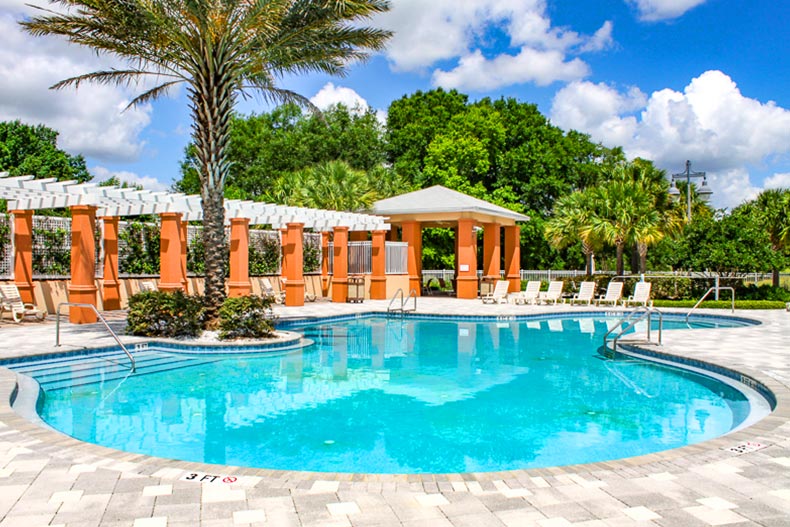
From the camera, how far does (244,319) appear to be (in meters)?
13.7

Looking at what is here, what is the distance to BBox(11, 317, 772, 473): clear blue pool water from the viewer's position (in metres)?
6.88

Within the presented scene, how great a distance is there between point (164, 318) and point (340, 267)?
451 inches

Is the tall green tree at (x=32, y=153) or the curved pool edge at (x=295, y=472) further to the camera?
the tall green tree at (x=32, y=153)

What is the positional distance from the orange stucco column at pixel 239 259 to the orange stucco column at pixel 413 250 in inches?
356

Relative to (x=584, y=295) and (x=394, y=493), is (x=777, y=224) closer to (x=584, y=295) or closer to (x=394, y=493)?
(x=584, y=295)

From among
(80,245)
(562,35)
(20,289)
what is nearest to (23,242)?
(20,289)

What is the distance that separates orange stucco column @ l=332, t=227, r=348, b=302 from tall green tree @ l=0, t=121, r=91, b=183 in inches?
664

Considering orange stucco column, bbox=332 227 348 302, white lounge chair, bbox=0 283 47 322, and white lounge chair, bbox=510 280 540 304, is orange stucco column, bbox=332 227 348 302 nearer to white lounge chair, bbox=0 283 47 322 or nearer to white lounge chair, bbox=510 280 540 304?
white lounge chair, bbox=510 280 540 304

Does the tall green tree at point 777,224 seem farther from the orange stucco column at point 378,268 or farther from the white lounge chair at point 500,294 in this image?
the orange stucco column at point 378,268

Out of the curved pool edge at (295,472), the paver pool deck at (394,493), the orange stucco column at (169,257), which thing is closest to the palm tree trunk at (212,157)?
the orange stucco column at (169,257)

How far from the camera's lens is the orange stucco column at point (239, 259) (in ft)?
68.7

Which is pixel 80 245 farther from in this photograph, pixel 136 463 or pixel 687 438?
pixel 687 438

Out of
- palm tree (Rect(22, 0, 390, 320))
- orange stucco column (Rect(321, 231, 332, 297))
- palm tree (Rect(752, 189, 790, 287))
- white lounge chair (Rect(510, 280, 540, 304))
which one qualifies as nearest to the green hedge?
palm tree (Rect(752, 189, 790, 287))

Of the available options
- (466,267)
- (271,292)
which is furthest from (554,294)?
(271,292)
